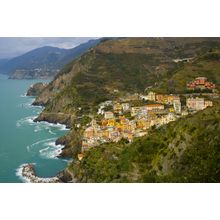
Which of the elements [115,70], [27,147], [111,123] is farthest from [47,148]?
[115,70]

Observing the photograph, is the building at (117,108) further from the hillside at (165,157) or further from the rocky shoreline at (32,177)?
the rocky shoreline at (32,177)

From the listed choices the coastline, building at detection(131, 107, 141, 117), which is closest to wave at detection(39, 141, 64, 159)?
the coastline

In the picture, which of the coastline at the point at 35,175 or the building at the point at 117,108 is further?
the building at the point at 117,108

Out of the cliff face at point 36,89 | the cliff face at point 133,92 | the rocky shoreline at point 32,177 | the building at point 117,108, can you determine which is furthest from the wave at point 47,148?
the cliff face at point 36,89

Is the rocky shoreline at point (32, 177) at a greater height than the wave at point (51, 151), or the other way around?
the rocky shoreline at point (32, 177)

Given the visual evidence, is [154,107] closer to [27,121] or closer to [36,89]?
[27,121]

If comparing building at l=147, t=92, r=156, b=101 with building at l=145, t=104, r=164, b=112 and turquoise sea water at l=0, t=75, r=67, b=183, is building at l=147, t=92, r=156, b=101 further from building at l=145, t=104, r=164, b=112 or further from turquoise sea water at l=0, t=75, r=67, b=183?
turquoise sea water at l=0, t=75, r=67, b=183

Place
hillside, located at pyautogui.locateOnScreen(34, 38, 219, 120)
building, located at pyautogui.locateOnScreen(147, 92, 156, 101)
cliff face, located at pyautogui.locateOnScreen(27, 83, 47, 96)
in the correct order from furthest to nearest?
cliff face, located at pyautogui.locateOnScreen(27, 83, 47, 96), hillside, located at pyautogui.locateOnScreen(34, 38, 219, 120), building, located at pyautogui.locateOnScreen(147, 92, 156, 101)
